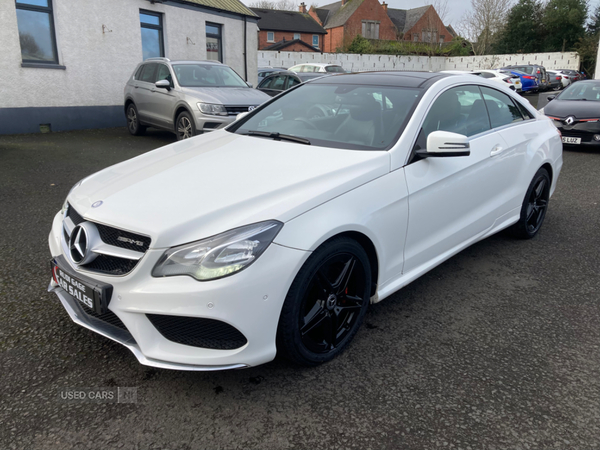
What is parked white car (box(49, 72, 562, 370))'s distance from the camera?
2.26 meters

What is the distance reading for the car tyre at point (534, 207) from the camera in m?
4.56

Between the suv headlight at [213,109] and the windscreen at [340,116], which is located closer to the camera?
the windscreen at [340,116]

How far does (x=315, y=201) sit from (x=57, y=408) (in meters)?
1.60

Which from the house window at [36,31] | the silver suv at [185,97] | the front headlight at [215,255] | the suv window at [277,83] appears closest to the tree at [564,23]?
the suv window at [277,83]

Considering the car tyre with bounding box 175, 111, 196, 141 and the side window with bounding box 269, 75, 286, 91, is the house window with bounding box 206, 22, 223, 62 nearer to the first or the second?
the side window with bounding box 269, 75, 286, 91

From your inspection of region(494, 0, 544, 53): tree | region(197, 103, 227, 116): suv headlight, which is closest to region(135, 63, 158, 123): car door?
region(197, 103, 227, 116): suv headlight

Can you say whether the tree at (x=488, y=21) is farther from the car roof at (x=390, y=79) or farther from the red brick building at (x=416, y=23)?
the car roof at (x=390, y=79)

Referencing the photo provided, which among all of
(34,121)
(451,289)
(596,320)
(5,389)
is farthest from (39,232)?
(34,121)

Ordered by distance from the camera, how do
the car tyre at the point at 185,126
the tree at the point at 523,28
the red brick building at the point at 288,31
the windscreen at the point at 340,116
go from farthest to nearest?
the red brick building at the point at 288,31 < the tree at the point at 523,28 < the car tyre at the point at 185,126 < the windscreen at the point at 340,116

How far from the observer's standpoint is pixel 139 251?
2326 millimetres

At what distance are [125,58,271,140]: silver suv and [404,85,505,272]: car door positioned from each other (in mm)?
5992

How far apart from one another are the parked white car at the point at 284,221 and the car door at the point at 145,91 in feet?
24.4

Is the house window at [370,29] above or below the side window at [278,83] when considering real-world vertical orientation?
above

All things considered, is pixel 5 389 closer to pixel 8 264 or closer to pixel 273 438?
pixel 273 438
